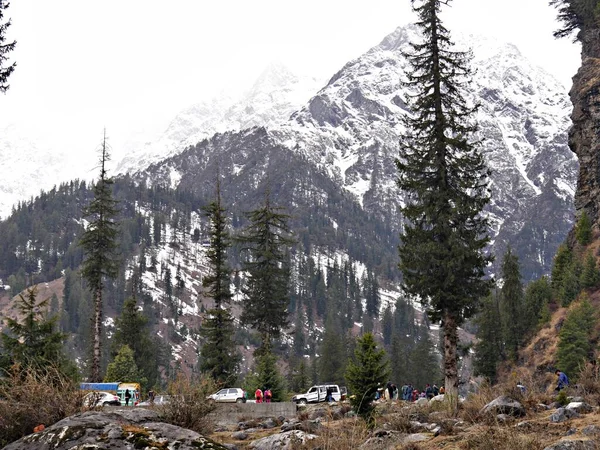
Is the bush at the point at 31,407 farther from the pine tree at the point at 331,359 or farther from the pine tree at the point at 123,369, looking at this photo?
the pine tree at the point at 331,359

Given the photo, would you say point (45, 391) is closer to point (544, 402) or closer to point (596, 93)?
point (544, 402)

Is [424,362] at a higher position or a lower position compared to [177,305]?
lower

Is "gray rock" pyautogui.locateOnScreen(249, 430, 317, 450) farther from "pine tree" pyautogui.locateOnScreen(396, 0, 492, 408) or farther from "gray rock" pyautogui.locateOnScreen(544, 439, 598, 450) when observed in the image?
"pine tree" pyautogui.locateOnScreen(396, 0, 492, 408)

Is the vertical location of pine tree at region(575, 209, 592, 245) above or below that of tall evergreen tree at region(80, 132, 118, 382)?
above

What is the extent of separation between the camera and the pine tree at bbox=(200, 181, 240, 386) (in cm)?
3738

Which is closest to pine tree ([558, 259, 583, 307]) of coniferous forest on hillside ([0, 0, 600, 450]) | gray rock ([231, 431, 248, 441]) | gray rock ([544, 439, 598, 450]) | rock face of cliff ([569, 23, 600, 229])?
coniferous forest on hillside ([0, 0, 600, 450])

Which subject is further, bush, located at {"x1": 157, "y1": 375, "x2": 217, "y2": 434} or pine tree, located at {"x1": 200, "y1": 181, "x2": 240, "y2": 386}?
pine tree, located at {"x1": 200, "y1": 181, "x2": 240, "y2": 386}

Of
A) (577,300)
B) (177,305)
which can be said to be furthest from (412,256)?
(177,305)

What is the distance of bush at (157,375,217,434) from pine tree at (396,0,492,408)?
15.3 meters

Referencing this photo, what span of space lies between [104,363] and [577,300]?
87.3 meters

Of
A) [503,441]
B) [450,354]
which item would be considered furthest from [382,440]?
[450,354]

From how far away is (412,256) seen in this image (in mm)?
24812

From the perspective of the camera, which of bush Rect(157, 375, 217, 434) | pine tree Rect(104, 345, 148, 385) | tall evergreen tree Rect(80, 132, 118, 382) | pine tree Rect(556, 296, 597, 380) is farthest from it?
pine tree Rect(556, 296, 597, 380)

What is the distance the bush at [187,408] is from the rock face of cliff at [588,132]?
54717 millimetres
